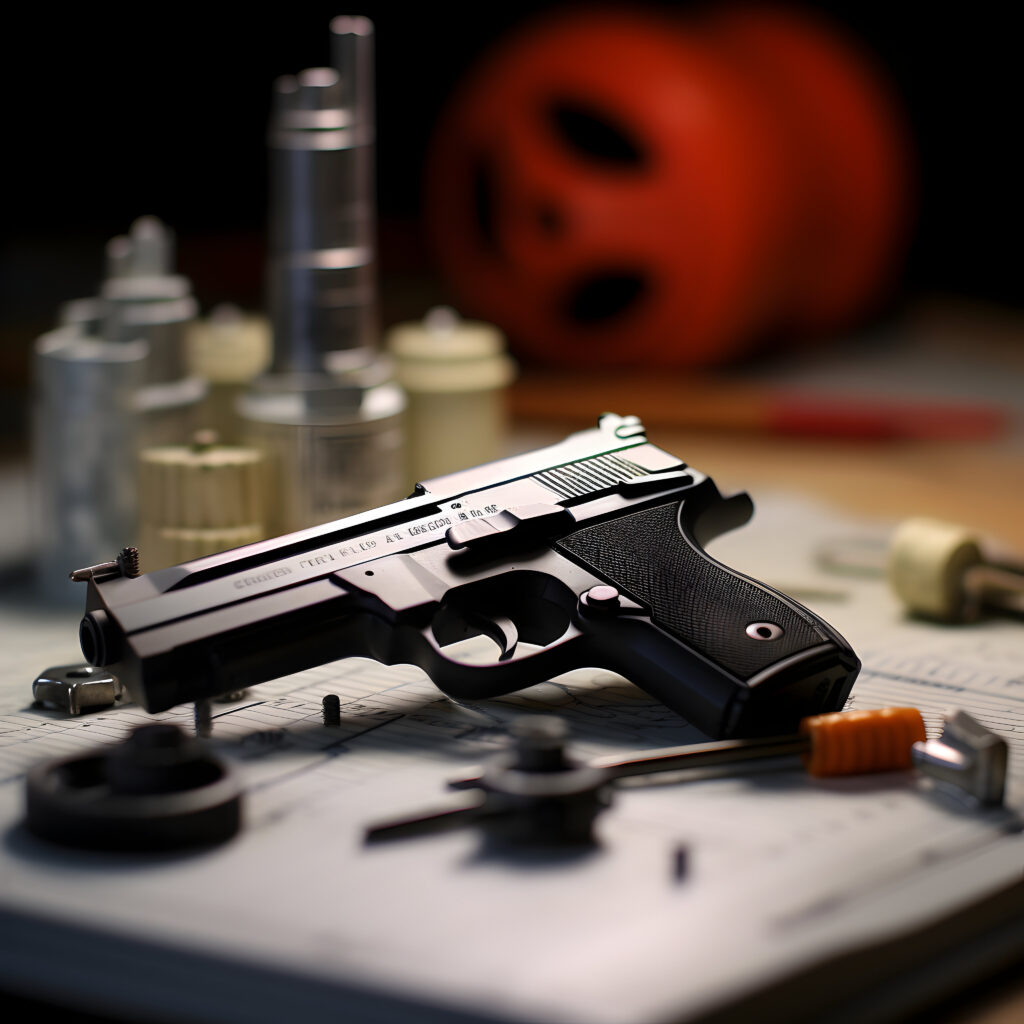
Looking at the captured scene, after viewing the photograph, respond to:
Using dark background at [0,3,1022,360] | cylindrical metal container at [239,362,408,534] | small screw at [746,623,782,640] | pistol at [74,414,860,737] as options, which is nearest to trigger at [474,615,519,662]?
pistol at [74,414,860,737]

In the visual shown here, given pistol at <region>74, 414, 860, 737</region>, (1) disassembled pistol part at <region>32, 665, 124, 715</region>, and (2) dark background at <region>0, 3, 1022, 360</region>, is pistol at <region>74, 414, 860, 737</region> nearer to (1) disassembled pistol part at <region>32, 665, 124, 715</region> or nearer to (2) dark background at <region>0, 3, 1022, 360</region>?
(1) disassembled pistol part at <region>32, 665, 124, 715</region>

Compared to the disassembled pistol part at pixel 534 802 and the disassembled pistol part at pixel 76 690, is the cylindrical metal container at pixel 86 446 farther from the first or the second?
the disassembled pistol part at pixel 534 802

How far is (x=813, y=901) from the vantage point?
667 mm

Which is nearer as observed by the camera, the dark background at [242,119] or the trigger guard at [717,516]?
the trigger guard at [717,516]

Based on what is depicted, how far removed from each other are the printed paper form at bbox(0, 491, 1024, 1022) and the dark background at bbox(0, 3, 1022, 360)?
1411mm

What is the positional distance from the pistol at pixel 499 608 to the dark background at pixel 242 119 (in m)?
1.36

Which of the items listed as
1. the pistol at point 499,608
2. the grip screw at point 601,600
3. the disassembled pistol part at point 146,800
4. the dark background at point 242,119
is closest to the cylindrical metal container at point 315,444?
the pistol at point 499,608

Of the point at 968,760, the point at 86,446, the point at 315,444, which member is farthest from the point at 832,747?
the point at 86,446

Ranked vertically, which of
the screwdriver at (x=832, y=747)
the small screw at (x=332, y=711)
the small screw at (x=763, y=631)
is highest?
the small screw at (x=763, y=631)

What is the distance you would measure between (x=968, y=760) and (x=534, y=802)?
0.71 feet

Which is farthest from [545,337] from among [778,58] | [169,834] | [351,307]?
[169,834]

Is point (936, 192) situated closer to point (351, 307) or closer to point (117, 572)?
point (351, 307)

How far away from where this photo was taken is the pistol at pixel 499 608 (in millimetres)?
799

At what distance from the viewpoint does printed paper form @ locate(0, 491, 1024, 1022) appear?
611mm
